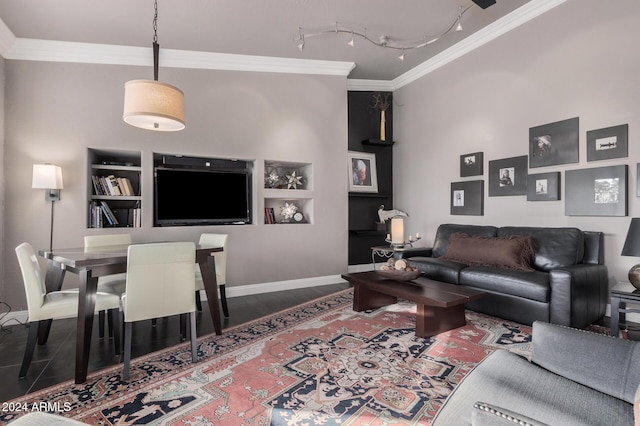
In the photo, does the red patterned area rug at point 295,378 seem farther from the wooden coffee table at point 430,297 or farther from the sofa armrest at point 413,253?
the sofa armrest at point 413,253

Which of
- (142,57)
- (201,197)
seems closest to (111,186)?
(201,197)

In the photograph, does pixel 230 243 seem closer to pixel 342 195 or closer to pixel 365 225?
pixel 342 195

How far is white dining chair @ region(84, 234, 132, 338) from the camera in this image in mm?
2812

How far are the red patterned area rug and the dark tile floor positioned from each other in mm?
164

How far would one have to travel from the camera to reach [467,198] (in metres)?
4.41

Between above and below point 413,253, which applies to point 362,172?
above

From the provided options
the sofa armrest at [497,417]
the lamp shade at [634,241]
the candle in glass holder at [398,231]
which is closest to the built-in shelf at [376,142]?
the candle in glass holder at [398,231]

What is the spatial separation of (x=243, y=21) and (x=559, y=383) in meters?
3.94

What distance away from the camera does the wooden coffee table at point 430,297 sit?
2.67 meters

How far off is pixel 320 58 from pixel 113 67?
253cm

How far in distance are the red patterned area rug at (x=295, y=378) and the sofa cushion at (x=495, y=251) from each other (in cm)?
60

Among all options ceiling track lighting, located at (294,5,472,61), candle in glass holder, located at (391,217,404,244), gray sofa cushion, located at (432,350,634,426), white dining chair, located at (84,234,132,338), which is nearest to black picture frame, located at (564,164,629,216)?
candle in glass holder, located at (391,217,404,244)

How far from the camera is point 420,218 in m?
5.20

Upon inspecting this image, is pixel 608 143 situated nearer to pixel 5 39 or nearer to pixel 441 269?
pixel 441 269
